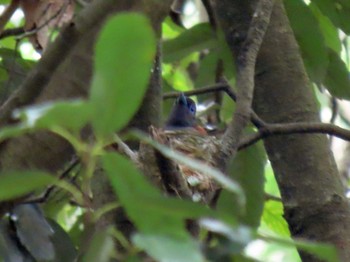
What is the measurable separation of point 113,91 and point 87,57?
69 cm

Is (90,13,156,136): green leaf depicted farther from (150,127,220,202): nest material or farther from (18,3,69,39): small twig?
(18,3,69,39): small twig

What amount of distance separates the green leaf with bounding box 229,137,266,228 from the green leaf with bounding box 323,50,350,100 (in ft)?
0.87

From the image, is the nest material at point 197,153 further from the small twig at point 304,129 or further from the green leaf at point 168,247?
the green leaf at point 168,247

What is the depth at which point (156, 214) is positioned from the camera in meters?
0.95

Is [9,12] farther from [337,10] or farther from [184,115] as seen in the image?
[184,115]

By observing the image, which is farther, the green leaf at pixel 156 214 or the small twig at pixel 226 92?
the small twig at pixel 226 92

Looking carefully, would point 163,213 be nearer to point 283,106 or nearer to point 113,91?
point 113,91

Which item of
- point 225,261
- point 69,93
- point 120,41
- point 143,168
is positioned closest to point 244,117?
point 143,168

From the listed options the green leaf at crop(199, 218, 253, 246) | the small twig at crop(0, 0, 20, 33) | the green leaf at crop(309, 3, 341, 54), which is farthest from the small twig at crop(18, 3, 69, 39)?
the green leaf at crop(199, 218, 253, 246)

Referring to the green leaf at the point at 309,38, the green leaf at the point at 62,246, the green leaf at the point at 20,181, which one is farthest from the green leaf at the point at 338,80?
the green leaf at the point at 20,181

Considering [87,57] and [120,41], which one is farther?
[87,57]

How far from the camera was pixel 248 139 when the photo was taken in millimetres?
2156

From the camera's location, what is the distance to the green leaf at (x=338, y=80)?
8.54 ft

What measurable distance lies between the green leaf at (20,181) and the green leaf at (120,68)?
0.12 metres
